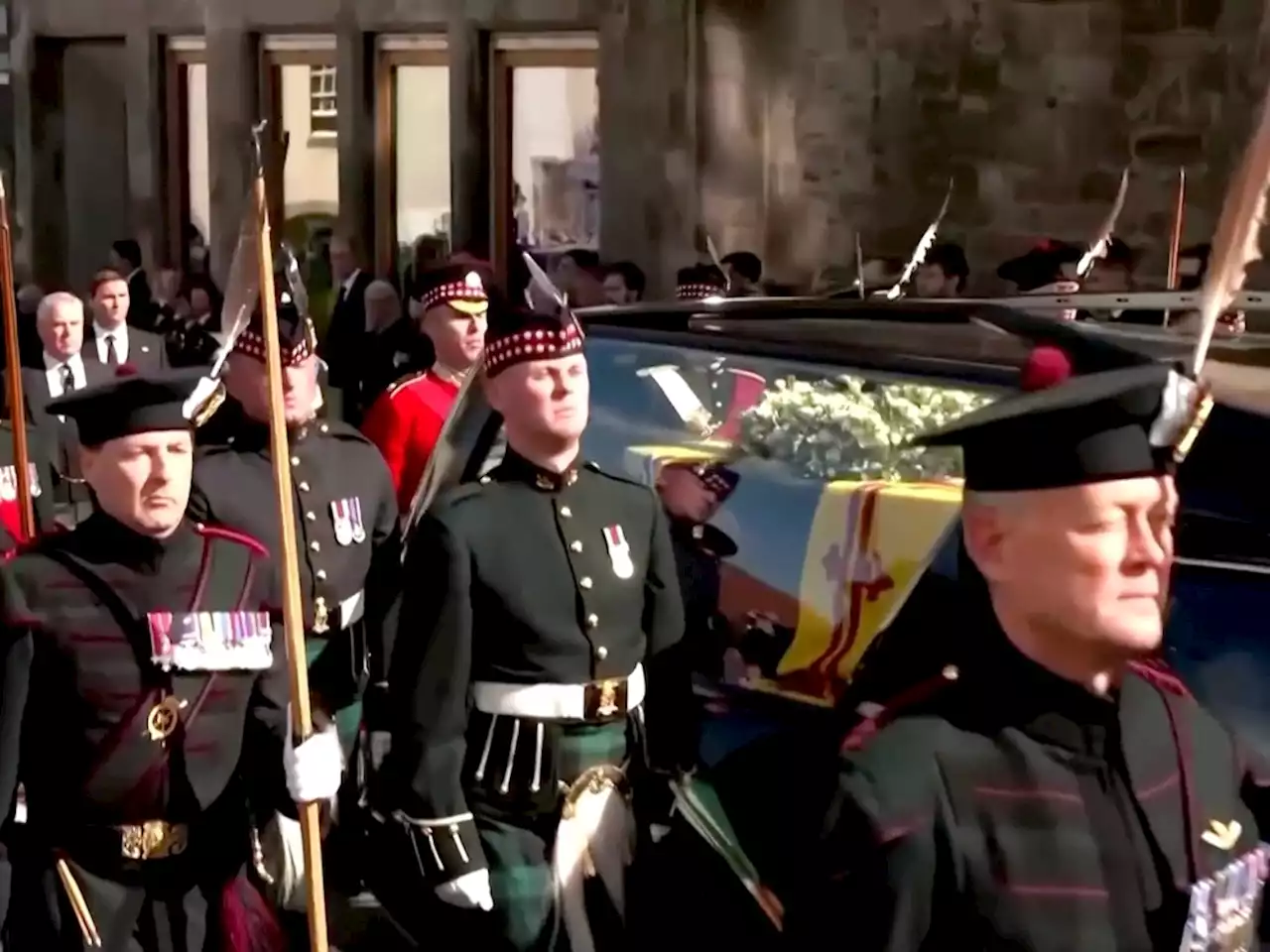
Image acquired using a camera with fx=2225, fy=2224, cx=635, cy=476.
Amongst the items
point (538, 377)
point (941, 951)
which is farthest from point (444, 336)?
point (941, 951)

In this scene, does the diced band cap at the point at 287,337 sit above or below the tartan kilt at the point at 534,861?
above

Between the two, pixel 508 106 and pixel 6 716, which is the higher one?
pixel 508 106

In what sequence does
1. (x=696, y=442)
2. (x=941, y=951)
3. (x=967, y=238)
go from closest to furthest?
(x=941, y=951) < (x=696, y=442) < (x=967, y=238)

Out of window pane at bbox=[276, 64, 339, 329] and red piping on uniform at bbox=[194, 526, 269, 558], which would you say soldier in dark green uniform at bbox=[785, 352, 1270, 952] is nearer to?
red piping on uniform at bbox=[194, 526, 269, 558]

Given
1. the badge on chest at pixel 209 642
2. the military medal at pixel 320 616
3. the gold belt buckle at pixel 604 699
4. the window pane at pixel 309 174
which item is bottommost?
the military medal at pixel 320 616

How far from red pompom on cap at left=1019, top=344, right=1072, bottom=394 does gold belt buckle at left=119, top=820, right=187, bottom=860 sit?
1.86 meters

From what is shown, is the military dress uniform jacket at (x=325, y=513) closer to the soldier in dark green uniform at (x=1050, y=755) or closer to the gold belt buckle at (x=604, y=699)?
the gold belt buckle at (x=604, y=699)

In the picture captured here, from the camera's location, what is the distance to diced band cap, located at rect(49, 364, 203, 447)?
12.2 feet

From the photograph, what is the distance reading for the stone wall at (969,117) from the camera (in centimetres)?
1177

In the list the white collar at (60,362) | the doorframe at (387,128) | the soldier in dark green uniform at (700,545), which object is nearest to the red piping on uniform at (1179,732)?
the soldier in dark green uniform at (700,545)

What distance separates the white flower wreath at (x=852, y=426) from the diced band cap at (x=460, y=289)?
176cm

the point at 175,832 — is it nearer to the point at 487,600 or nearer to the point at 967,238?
the point at 487,600

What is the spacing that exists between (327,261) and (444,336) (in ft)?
29.2

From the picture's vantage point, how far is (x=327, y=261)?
14.7 meters
